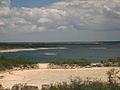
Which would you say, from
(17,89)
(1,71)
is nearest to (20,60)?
(1,71)

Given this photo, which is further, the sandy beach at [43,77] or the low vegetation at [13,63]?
the low vegetation at [13,63]

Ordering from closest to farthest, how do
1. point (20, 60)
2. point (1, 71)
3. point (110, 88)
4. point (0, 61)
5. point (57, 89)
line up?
point (110, 88) < point (57, 89) < point (1, 71) < point (0, 61) < point (20, 60)

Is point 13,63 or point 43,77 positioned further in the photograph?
point 13,63

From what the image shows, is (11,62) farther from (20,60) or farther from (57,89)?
(57,89)

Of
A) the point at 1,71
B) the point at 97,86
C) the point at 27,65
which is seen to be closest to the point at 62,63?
the point at 27,65

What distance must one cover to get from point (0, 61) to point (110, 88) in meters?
34.1

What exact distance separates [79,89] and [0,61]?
33292 mm

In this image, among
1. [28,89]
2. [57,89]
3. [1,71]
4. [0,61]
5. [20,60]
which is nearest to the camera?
[57,89]

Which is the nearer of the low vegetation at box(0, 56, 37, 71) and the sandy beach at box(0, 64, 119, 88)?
the sandy beach at box(0, 64, 119, 88)

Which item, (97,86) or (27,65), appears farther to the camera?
(27,65)

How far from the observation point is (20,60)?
49969mm

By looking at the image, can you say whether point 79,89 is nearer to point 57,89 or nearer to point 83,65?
point 57,89

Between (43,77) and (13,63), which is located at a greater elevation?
(13,63)

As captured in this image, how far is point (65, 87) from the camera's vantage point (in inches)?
551
